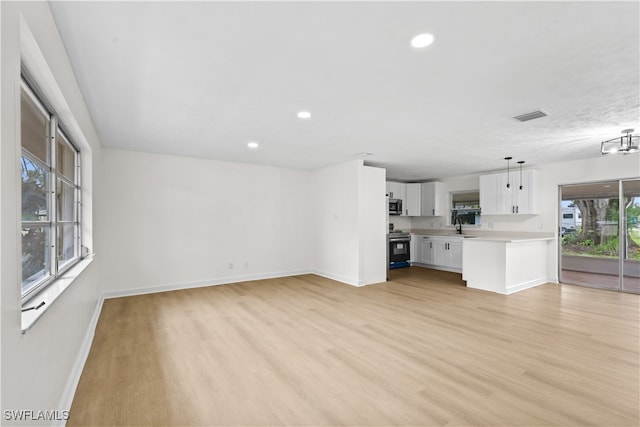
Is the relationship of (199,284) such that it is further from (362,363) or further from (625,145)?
(625,145)

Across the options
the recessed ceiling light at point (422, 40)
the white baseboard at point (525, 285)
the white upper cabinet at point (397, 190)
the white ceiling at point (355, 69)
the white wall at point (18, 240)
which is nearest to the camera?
the white wall at point (18, 240)

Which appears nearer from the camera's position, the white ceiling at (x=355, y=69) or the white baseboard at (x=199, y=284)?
the white ceiling at (x=355, y=69)

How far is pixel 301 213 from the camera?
6.90 meters

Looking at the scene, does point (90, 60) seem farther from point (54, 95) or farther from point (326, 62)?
point (326, 62)

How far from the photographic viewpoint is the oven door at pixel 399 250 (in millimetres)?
7441

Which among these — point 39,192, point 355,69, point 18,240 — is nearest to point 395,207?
point 355,69

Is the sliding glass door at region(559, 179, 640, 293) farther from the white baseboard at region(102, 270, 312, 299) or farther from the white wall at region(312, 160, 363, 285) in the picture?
the white baseboard at region(102, 270, 312, 299)

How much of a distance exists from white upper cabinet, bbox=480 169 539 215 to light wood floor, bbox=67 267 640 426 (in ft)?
7.44

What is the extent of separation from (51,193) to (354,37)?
2.47 metres

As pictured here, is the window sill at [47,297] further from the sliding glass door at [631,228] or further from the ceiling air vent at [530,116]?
the sliding glass door at [631,228]

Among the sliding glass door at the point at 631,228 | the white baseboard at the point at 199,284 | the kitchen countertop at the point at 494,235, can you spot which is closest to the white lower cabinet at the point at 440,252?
the kitchen countertop at the point at 494,235

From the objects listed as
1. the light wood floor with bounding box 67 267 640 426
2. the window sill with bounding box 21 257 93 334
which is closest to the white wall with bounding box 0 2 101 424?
the window sill with bounding box 21 257 93 334

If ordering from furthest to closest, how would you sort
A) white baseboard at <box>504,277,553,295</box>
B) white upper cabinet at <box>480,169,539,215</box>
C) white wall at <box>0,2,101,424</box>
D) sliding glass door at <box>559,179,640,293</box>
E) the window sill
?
white upper cabinet at <box>480,169,539,215</box>
sliding glass door at <box>559,179,640,293</box>
white baseboard at <box>504,277,553,295</box>
the window sill
white wall at <box>0,2,101,424</box>

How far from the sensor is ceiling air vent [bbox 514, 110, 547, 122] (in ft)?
10.2
